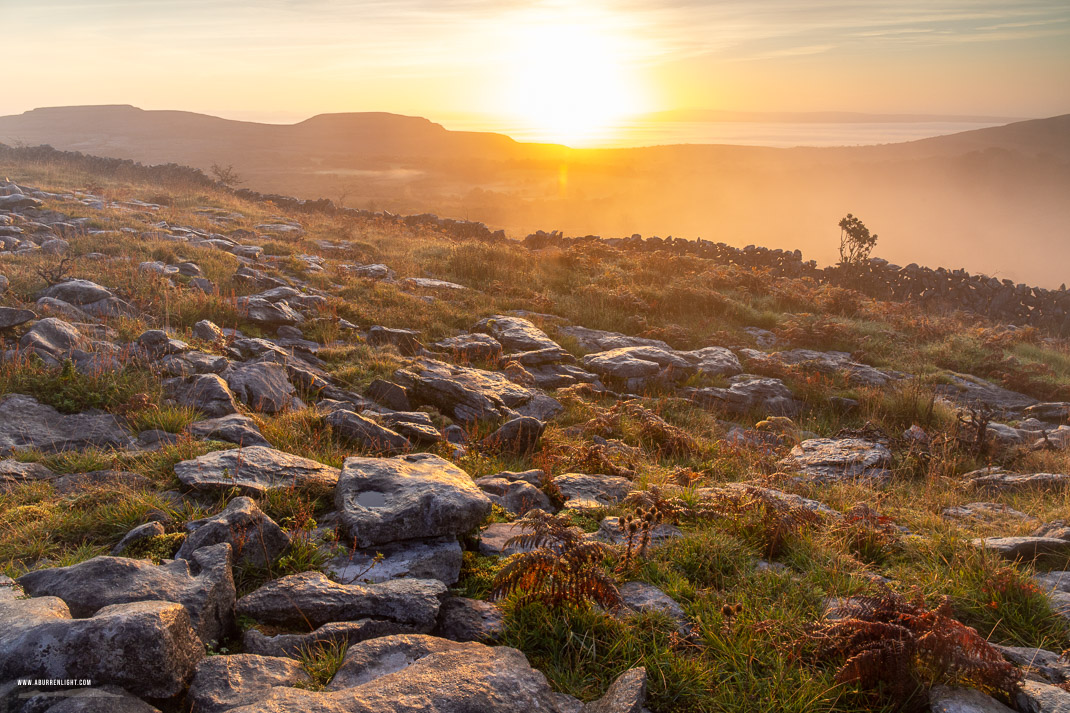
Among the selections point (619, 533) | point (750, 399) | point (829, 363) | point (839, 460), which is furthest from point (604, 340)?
point (619, 533)

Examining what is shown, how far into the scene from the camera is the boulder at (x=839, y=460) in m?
6.97

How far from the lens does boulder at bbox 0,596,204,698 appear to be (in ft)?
8.09

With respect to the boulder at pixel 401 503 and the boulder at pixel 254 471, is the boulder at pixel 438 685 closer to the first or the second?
the boulder at pixel 401 503

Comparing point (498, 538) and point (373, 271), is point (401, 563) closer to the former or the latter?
point (498, 538)

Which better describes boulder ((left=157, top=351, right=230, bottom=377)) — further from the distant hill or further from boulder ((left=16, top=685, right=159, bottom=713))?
the distant hill

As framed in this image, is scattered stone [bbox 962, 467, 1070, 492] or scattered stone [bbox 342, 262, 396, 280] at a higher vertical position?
scattered stone [bbox 342, 262, 396, 280]

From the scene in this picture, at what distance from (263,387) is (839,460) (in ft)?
24.2

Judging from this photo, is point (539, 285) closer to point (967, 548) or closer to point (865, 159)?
point (967, 548)

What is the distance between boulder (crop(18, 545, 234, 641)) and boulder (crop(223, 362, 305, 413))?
3501 millimetres

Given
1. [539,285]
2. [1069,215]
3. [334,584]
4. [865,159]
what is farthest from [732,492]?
[865,159]

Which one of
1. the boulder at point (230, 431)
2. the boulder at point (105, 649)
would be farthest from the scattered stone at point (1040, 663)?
the boulder at point (230, 431)

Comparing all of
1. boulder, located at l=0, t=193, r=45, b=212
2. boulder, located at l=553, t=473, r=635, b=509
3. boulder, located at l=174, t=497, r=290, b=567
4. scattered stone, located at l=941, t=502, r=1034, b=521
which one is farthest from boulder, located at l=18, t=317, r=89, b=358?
boulder, located at l=0, t=193, r=45, b=212

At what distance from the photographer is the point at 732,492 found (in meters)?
5.25

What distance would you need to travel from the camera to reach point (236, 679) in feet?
9.03
